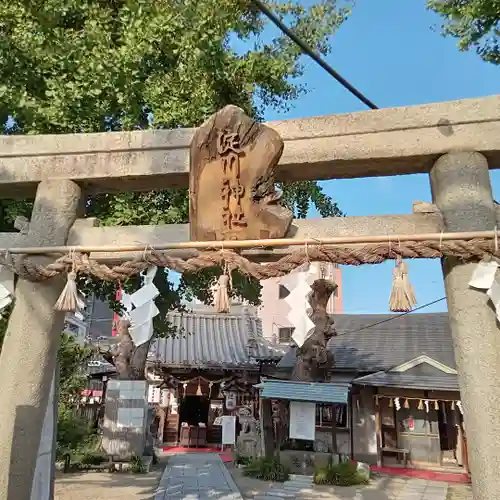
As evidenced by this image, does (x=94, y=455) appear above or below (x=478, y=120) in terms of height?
below

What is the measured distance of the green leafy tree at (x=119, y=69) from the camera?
656 centimetres

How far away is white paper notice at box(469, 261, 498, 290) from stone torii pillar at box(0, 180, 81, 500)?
2.92m

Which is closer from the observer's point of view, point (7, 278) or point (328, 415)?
point (7, 278)

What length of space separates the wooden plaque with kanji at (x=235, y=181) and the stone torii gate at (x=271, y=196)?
15 mm

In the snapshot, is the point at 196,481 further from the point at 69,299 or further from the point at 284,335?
the point at 284,335

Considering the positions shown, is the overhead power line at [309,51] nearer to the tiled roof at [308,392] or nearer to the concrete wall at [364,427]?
the tiled roof at [308,392]

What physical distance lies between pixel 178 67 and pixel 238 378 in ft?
45.2

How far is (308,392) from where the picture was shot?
41.4 ft

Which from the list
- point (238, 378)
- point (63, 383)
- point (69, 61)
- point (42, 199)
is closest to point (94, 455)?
point (63, 383)

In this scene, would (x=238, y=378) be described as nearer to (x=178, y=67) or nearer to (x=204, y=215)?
(x=178, y=67)

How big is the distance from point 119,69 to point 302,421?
9.00 m

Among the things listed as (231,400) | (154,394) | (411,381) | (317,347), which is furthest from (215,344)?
(411,381)

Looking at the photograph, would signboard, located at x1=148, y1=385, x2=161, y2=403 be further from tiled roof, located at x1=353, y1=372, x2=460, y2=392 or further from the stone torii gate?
the stone torii gate

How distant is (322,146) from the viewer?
3420mm
